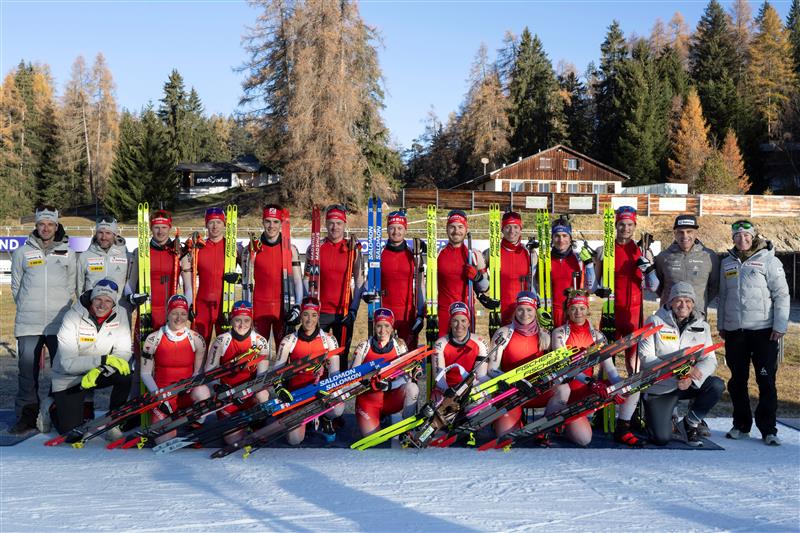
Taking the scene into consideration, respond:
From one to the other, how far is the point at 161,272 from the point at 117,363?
39.7 inches

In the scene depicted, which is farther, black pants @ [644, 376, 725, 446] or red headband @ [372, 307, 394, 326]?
red headband @ [372, 307, 394, 326]

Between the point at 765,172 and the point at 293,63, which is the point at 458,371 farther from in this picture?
the point at 765,172

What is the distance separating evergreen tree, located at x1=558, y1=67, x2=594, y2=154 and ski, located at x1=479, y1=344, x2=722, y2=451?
47.9 m

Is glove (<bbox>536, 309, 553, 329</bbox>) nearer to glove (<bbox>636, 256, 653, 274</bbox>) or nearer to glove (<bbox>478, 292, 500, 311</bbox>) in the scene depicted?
glove (<bbox>478, 292, 500, 311</bbox>)

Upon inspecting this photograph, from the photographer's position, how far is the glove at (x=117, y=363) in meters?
5.21

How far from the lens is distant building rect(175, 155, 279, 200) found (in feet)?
160

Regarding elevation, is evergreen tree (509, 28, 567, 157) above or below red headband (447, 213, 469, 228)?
above

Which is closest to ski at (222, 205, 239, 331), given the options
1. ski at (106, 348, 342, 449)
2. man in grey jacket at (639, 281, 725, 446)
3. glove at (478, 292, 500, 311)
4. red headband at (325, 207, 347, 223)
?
→ ski at (106, 348, 342, 449)

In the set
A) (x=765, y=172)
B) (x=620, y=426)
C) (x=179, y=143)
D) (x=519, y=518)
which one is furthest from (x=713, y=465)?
(x=179, y=143)

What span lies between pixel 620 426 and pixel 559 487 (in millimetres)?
1327

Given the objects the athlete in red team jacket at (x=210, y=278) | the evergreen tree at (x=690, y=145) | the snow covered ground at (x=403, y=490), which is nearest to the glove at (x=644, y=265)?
the snow covered ground at (x=403, y=490)

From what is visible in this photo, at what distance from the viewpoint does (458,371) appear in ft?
17.6

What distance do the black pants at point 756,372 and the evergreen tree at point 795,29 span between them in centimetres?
5362

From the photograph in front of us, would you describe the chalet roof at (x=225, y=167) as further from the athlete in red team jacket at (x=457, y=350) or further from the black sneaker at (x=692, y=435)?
the black sneaker at (x=692, y=435)
